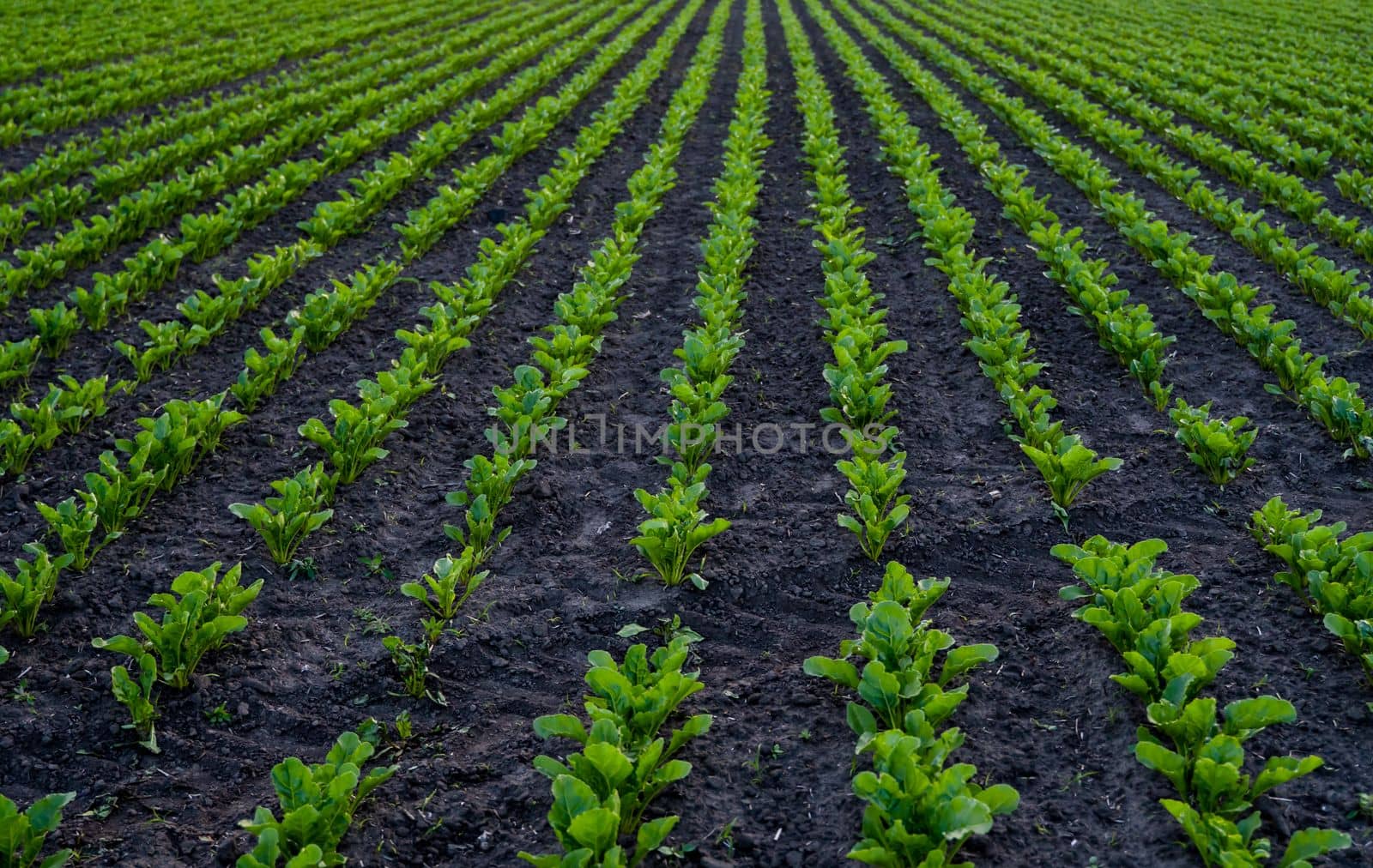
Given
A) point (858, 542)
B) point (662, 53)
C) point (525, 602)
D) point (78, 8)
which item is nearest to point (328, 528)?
point (525, 602)

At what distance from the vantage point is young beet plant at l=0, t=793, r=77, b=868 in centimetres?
285

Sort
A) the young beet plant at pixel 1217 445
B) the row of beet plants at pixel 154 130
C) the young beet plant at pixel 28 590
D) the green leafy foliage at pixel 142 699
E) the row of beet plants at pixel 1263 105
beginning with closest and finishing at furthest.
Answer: the green leafy foliage at pixel 142 699
the young beet plant at pixel 28 590
the young beet plant at pixel 1217 445
the row of beet plants at pixel 154 130
the row of beet plants at pixel 1263 105

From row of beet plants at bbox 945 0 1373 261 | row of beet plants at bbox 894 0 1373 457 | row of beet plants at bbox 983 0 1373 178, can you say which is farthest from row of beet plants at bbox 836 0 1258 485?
row of beet plants at bbox 983 0 1373 178

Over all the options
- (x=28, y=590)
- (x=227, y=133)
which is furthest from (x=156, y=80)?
(x=28, y=590)

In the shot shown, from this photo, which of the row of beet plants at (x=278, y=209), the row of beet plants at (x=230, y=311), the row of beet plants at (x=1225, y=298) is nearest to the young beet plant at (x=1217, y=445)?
the row of beet plants at (x=1225, y=298)

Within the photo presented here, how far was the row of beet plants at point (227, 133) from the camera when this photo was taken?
359 inches

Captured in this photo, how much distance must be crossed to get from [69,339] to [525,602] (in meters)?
4.56

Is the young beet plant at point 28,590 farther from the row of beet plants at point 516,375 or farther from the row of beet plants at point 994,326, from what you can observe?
the row of beet plants at point 994,326

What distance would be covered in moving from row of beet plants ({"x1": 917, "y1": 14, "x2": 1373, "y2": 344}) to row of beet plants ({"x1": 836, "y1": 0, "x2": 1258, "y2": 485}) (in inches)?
47.2

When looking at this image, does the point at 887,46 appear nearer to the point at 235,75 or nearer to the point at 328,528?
the point at 235,75

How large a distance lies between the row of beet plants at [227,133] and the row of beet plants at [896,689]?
301 inches

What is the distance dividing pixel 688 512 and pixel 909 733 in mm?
1495

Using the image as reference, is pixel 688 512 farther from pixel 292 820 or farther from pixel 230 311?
pixel 230 311

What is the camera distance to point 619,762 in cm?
302
